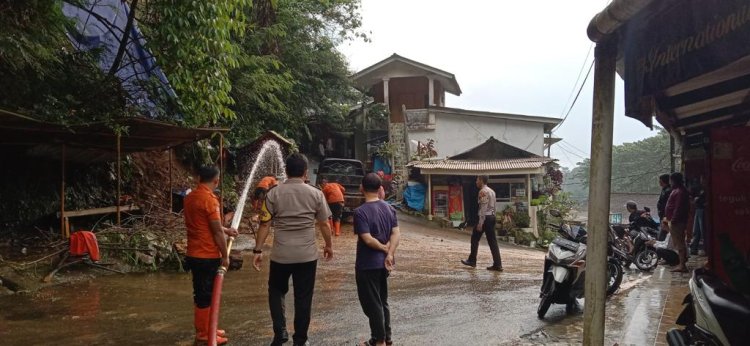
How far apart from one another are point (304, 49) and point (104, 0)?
9.67 m

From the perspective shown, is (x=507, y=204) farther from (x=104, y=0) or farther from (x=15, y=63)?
(x=15, y=63)

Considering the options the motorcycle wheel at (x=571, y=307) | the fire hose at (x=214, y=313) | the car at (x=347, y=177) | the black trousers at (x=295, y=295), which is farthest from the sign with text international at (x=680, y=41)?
the car at (x=347, y=177)

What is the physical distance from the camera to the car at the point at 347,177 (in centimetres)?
1772

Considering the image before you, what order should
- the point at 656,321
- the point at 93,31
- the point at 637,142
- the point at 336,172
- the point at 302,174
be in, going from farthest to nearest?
the point at 637,142, the point at 336,172, the point at 93,31, the point at 656,321, the point at 302,174

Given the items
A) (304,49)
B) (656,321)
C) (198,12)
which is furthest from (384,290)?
(304,49)

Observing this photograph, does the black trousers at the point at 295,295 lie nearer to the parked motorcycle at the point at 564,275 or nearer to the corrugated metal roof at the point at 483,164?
the parked motorcycle at the point at 564,275

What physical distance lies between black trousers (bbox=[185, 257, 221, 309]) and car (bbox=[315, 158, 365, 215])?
12.6 meters

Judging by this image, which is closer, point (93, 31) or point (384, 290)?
point (384, 290)

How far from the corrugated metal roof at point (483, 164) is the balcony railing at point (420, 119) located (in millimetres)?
2579

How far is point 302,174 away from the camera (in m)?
4.71

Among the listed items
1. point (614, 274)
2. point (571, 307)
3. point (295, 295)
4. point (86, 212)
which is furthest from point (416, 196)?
point (295, 295)

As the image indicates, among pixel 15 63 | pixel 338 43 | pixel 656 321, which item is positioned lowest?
pixel 656 321

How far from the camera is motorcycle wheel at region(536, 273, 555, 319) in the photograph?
19.3 ft

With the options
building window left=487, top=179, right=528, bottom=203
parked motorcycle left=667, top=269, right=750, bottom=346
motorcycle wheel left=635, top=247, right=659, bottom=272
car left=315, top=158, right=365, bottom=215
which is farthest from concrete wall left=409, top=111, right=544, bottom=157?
parked motorcycle left=667, top=269, right=750, bottom=346
